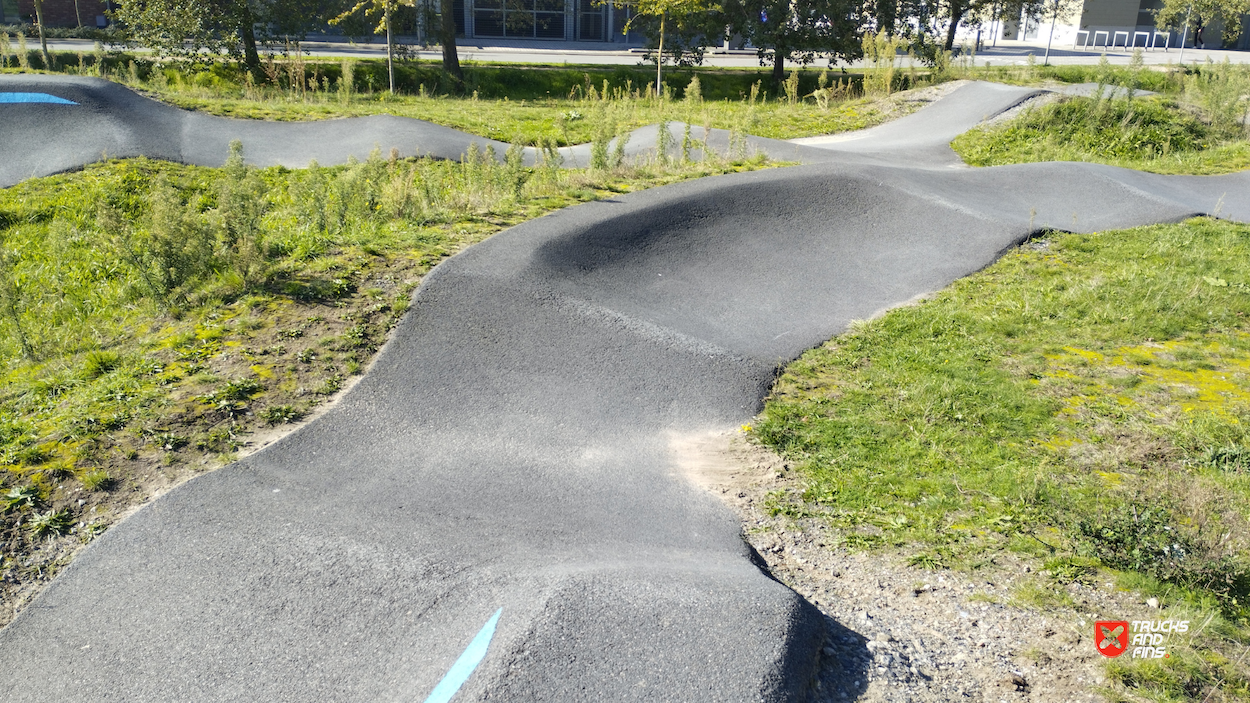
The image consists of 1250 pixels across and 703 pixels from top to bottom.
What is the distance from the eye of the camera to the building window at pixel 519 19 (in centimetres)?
4294

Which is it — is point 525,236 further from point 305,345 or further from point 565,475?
point 565,475

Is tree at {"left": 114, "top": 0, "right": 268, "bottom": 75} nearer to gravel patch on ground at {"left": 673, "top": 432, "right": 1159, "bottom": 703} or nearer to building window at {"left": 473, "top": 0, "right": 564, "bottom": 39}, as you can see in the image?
building window at {"left": 473, "top": 0, "right": 564, "bottom": 39}

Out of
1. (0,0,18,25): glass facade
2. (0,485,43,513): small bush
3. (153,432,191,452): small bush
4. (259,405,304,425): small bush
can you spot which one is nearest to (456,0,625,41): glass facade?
(0,0,18,25): glass facade

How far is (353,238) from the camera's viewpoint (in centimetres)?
938

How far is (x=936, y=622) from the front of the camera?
4.49 m

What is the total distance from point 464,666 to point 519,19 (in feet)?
141

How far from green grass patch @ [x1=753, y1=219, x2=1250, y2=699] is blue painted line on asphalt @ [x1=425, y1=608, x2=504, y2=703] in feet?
7.93

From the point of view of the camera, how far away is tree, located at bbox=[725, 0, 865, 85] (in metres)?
25.9

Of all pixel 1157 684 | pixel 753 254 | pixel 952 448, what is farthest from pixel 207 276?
pixel 1157 684

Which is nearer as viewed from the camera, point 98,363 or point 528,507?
point 528,507

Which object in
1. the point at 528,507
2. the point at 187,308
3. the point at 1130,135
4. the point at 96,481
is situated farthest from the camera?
the point at 1130,135

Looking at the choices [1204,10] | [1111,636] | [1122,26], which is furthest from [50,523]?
[1122,26]

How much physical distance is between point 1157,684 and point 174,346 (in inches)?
278

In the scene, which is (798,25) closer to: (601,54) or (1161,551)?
(601,54)
